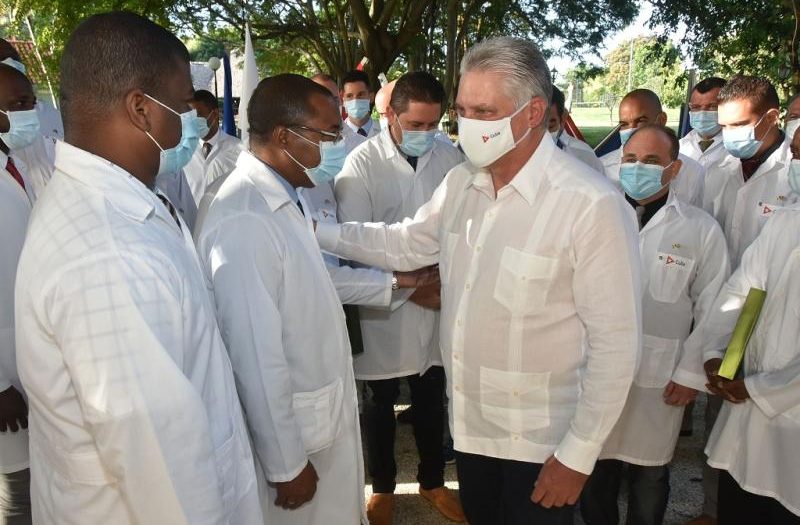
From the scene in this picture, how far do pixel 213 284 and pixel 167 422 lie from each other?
0.75 meters

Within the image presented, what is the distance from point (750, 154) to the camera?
4207 mm

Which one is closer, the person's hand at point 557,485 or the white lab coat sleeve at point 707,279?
the person's hand at point 557,485

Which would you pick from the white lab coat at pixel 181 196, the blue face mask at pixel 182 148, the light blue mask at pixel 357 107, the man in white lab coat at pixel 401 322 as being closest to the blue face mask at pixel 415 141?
the man in white lab coat at pixel 401 322

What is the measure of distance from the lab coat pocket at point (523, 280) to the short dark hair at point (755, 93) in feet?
9.60

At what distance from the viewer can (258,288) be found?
204cm

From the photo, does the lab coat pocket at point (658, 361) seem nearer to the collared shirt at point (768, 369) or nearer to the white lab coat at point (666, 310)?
the white lab coat at point (666, 310)

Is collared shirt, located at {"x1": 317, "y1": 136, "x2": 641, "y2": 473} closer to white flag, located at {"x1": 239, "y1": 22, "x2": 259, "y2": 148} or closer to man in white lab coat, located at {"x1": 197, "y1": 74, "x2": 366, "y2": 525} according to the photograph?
man in white lab coat, located at {"x1": 197, "y1": 74, "x2": 366, "y2": 525}

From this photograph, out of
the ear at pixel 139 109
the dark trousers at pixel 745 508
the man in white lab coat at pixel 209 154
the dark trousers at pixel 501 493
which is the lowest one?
the dark trousers at pixel 745 508

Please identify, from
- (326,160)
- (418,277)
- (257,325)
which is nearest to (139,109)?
(257,325)

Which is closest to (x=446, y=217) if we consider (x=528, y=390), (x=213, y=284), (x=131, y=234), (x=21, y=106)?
(x=528, y=390)

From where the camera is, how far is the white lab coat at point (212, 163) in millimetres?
4906

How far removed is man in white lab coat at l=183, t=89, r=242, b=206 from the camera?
4938 millimetres

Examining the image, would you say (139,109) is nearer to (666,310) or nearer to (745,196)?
(666,310)

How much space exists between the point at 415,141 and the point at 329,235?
1.18 metres
